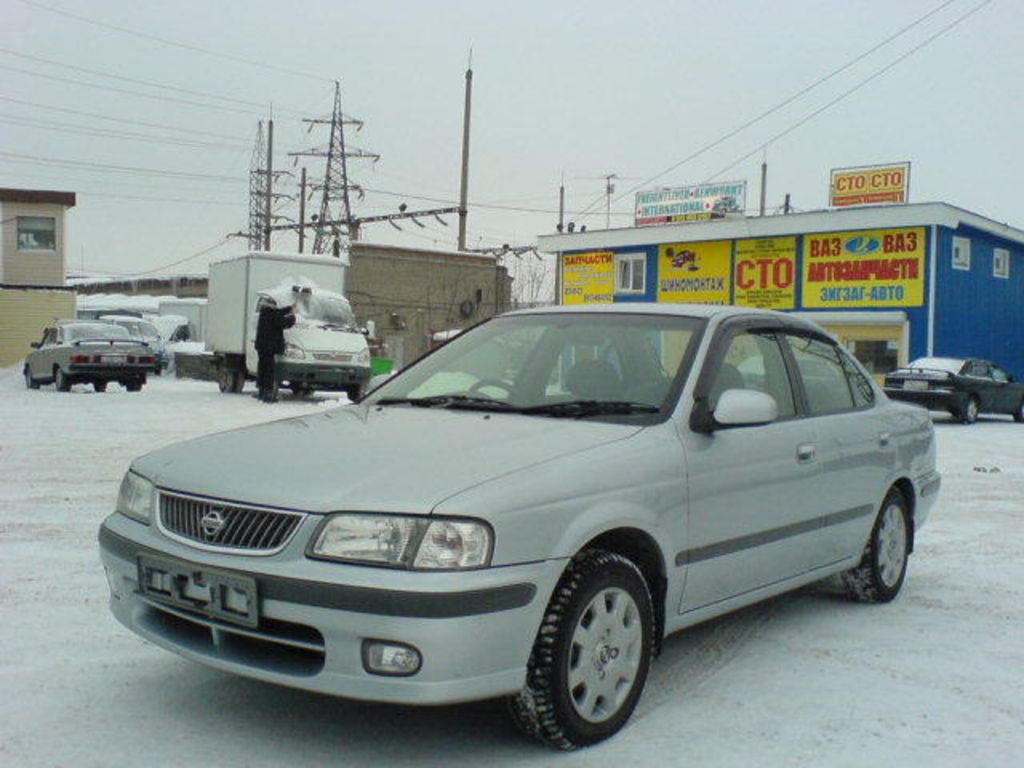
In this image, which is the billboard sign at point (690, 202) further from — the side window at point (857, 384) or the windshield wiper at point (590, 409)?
the windshield wiper at point (590, 409)

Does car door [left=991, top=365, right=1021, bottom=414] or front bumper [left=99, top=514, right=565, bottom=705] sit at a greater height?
car door [left=991, top=365, right=1021, bottom=414]

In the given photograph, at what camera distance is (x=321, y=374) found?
69.4 ft

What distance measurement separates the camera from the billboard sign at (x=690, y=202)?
104 feet

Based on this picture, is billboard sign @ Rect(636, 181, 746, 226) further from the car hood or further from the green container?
the car hood

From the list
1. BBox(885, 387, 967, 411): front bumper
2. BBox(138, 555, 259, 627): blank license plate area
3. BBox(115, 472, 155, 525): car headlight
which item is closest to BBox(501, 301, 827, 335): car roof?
BBox(115, 472, 155, 525): car headlight

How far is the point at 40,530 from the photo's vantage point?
700 cm

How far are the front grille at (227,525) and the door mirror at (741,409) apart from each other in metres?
1.75

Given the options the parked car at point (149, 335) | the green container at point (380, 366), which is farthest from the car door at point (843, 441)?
the parked car at point (149, 335)

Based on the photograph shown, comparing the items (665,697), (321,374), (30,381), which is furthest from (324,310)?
(665,697)

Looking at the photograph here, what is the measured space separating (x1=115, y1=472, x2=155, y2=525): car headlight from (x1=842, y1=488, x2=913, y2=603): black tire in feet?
11.8

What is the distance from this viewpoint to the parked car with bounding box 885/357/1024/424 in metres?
20.6

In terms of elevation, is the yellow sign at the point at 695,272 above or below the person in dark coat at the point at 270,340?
above

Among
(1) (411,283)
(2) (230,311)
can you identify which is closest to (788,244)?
(2) (230,311)

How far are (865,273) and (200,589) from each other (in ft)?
84.1
